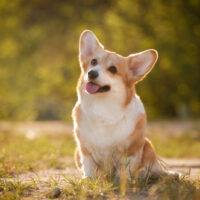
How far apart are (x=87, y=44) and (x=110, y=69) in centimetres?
49

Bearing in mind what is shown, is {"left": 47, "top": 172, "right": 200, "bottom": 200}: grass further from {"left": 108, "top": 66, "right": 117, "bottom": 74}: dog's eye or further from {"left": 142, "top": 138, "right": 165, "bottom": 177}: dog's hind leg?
{"left": 108, "top": 66, "right": 117, "bottom": 74}: dog's eye

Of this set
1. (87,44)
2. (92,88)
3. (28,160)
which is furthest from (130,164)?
(28,160)

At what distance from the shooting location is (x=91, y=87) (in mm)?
3141

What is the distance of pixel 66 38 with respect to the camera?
1606 centimetres

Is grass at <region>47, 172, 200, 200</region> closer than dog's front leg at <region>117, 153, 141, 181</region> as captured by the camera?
Yes

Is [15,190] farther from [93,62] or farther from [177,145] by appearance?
[177,145]

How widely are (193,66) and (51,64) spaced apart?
21.1 ft

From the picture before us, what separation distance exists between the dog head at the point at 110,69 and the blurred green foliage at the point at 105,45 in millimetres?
5026

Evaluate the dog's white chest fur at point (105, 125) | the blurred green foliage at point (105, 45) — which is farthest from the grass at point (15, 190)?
the blurred green foliage at point (105, 45)

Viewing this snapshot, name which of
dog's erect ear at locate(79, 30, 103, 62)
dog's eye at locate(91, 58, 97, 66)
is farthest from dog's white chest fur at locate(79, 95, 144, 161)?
dog's erect ear at locate(79, 30, 103, 62)

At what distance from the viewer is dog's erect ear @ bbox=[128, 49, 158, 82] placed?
3322 millimetres

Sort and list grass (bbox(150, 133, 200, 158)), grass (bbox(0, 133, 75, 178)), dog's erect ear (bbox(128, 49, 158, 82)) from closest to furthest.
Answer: dog's erect ear (bbox(128, 49, 158, 82))
grass (bbox(0, 133, 75, 178))
grass (bbox(150, 133, 200, 158))

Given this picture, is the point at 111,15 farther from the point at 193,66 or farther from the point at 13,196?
the point at 13,196

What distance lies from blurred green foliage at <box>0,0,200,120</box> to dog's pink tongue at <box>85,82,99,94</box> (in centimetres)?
532
